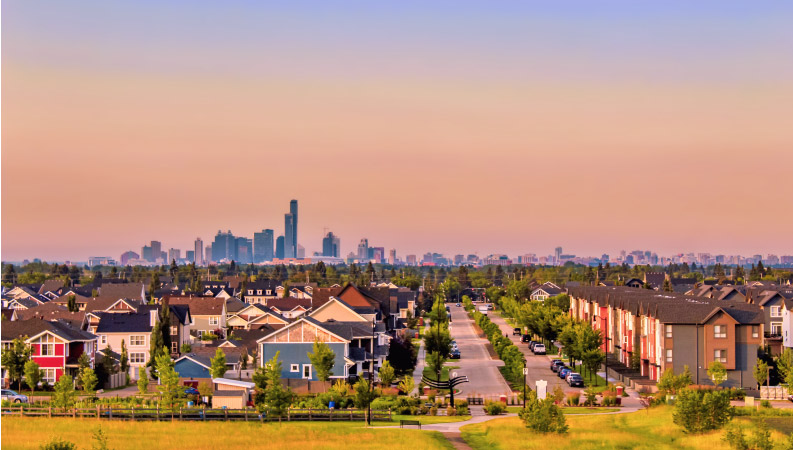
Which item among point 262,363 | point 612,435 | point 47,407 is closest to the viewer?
point 612,435

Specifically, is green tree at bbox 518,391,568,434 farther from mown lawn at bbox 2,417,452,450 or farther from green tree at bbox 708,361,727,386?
green tree at bbox 708,361,727,386

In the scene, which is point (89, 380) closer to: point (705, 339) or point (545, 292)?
point (705, 339)

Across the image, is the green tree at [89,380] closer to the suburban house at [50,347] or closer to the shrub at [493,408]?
the suburban house at [50,347]

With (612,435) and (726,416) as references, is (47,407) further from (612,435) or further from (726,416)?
(726,416)

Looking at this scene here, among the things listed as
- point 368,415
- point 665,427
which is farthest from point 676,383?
point 368,415

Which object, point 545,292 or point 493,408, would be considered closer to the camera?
point 493,408

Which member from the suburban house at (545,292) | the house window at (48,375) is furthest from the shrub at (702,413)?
the suburban house at (545,292)

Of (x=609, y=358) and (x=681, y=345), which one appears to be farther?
(x=609, y=358)

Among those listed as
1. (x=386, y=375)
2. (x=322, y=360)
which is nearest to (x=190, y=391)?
(x=322, y=360)
